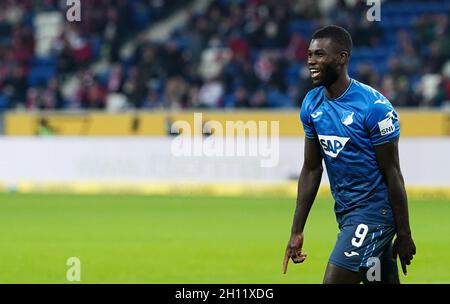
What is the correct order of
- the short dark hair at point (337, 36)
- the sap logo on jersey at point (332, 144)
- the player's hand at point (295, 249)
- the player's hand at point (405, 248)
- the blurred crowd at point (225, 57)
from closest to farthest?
1. the player's hand at point (405, 248)
2. the short dark hair at point (337, 36)
3. the sap logo on jersey at point (332, 144)
4. the player's hand at point (295, 249)
5. the blurred crowd at point (225, 57)

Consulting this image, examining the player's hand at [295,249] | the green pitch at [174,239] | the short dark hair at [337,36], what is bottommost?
the green pitch at [174,239]

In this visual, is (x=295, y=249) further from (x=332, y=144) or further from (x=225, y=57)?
(x=225, y=57)

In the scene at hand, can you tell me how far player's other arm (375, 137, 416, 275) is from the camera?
21.6 ft


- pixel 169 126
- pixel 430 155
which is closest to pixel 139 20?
pixel 169 126

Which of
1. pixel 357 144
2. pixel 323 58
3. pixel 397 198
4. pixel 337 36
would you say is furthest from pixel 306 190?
pixel 337 36

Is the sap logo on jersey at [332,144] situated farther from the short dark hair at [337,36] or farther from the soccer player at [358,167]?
the short dark hair at [337,36]

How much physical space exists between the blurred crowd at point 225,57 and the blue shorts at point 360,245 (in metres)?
17.0

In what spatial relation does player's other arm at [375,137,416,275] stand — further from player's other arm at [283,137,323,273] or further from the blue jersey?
player's other arm at [283,137,323,273]

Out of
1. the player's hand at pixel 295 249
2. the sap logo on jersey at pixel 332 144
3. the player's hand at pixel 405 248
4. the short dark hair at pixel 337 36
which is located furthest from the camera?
the player's hand at pixel 295 249

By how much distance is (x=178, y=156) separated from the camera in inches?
868

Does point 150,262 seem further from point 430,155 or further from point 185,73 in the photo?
point 185,73

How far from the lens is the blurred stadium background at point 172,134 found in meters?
13.3

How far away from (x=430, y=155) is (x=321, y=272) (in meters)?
9.86

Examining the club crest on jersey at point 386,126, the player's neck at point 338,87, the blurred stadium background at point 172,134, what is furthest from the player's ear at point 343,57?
the blurred stadium background at point 172,134
